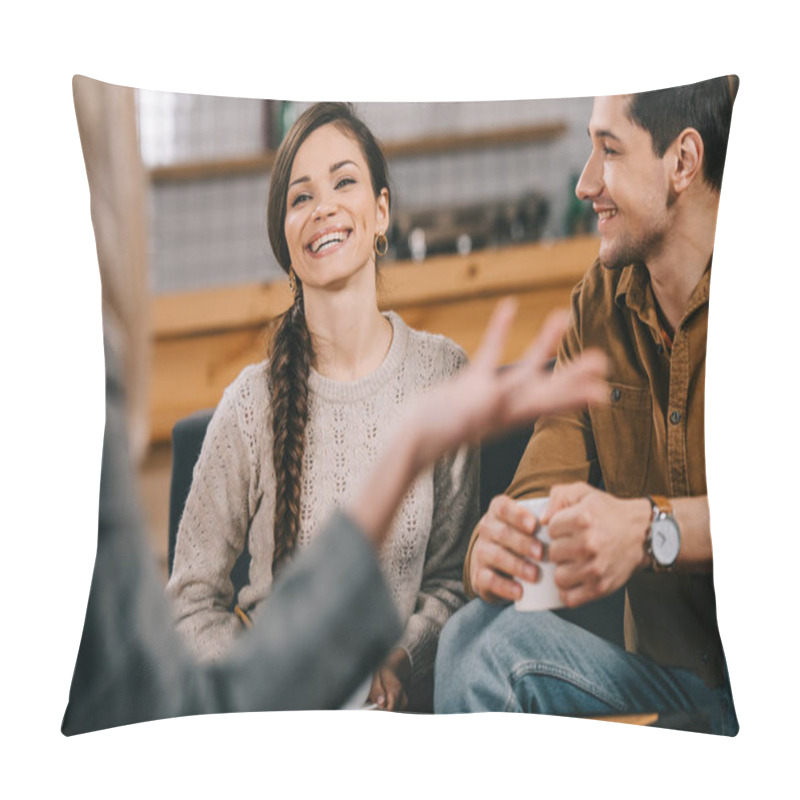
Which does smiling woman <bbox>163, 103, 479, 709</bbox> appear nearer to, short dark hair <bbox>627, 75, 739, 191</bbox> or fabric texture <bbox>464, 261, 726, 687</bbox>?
fabric texture <bbox>464, 261, 726, 687</bbox>

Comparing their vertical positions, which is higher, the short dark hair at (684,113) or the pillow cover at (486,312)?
the short dark hair at (684,113)

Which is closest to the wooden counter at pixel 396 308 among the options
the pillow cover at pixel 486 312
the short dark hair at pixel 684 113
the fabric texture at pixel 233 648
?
the pillow cover at pixel 486 312

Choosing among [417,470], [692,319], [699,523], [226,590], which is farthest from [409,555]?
[692,319]

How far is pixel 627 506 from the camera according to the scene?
2238mm

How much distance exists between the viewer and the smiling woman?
7.32ft

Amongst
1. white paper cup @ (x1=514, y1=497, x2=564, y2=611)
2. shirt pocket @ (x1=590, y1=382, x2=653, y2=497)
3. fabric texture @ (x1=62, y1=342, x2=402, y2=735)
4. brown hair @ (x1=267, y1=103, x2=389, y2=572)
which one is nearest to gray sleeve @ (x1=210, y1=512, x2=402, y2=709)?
fabric texture @ (x1=62, y1=342, x2=402, y2=735)

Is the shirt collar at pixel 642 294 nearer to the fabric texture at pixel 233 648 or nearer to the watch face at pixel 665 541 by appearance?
the watch face at pixel 665 541

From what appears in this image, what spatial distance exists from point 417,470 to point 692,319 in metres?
0.55

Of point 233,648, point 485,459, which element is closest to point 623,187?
point 485,459

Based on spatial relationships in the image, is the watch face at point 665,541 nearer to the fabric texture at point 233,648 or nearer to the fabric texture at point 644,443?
the fabric texture at point 644,443

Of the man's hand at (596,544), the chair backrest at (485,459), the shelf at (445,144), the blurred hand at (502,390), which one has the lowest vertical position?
the man's hand at (596,544)

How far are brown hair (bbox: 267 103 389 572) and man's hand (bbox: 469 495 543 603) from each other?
351mm

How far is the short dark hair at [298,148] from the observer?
2256 millimetres

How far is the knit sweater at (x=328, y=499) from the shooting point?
2.23m
